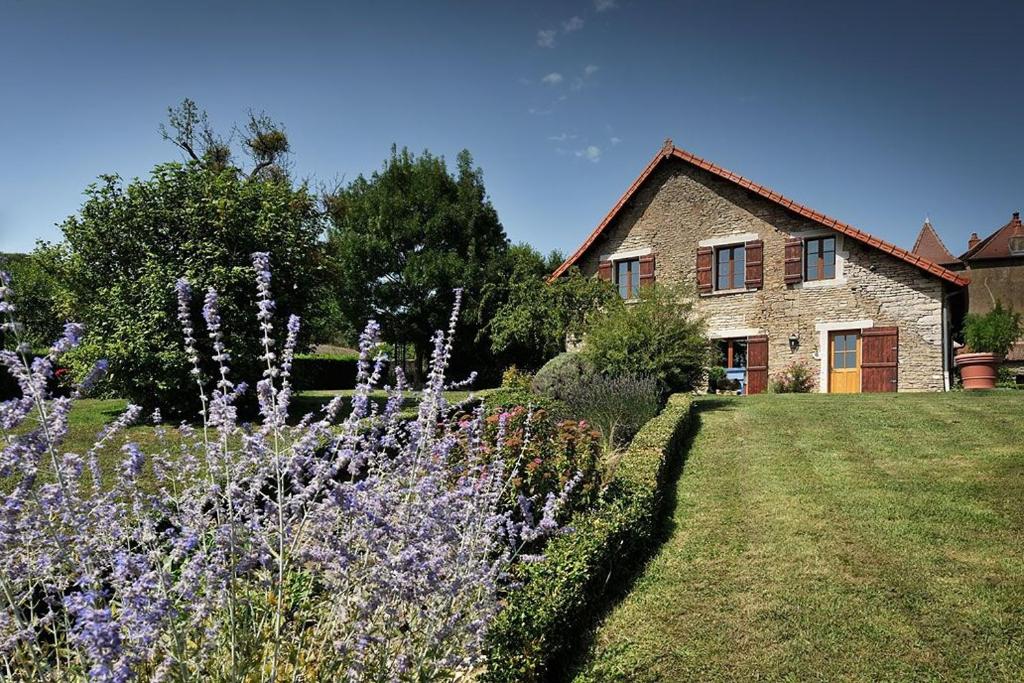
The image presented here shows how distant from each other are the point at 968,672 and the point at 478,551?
2850 millimetres

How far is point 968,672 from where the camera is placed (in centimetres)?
361

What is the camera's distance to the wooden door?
54.6 ft

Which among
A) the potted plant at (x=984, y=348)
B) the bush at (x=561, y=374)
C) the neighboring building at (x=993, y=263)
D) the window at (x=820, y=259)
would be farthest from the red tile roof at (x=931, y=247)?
the bush at (x=561, y=374)

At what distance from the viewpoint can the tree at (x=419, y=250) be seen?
25531 mm

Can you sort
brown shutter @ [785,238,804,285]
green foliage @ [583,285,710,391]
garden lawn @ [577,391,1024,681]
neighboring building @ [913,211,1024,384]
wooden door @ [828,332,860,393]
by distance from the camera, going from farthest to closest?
neighboring building @ [913,211,1024,384] → brown shutter @ [785,238,804,285] → wooden door @ [828,332,860,393] → green foliage @ [583,285,710,391] → garden lawn @ [577,391,1024,681]

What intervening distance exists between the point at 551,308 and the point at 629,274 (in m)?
2.94

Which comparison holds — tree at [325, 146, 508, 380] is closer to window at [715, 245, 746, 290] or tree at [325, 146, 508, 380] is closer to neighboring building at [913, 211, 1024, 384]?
window at [715, 245, 746, 290]

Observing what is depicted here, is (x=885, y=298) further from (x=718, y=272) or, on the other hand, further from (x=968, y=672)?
(x=968, y=672)

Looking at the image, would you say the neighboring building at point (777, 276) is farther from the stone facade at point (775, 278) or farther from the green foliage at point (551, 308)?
the green foliage at point (551, 308)

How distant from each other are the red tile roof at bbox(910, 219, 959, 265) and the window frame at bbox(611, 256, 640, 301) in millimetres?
19083

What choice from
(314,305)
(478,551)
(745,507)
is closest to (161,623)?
(478,551)

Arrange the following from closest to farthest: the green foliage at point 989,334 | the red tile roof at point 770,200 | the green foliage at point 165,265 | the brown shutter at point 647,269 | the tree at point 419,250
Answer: the green foliage at point 165,265, the red tile roof at point 770,200, the green foliage at point 989,334, the brown shutter at point 647,269, the tree at point 419,250

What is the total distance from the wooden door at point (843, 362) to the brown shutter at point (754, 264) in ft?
7.84

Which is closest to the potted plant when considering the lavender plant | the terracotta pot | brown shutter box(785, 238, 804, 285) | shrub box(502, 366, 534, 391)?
the terracotta pot
